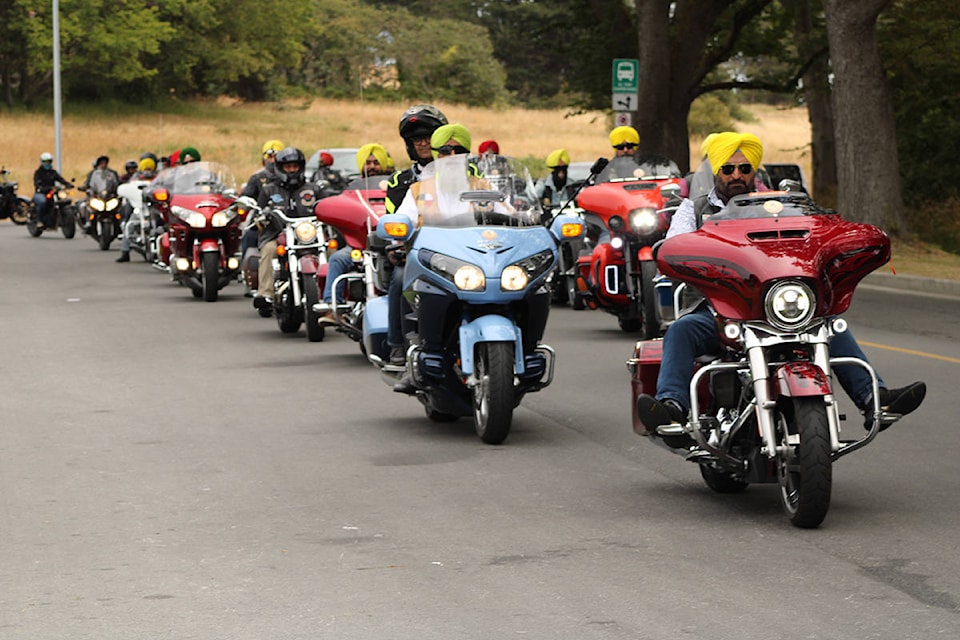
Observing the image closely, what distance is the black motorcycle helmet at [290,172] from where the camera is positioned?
17.9 meters

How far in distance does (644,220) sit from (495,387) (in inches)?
256

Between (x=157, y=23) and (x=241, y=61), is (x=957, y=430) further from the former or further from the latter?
(x=241, y=61)

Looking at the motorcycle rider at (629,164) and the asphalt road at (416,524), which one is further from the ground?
the motorcycle rider at (629,164)

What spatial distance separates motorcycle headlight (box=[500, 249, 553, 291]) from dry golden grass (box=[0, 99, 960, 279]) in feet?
163

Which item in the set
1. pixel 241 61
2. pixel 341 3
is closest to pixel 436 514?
pixel 241 61

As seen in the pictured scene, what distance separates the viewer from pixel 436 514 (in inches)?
323

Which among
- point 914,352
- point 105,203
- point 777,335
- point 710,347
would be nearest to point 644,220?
point 914,352

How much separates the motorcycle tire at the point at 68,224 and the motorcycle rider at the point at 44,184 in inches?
18.7

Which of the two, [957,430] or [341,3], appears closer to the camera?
[957,430]

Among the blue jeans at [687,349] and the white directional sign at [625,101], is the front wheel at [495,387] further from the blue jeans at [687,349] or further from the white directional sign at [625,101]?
the white directional sign at [625,101]

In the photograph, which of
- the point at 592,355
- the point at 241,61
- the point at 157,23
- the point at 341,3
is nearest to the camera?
the point at 592,355

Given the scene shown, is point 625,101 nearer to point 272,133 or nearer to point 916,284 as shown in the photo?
point 916,284

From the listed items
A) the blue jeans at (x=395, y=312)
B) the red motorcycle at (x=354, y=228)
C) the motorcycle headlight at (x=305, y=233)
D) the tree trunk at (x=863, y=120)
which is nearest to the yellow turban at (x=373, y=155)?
the red motorcycle at (x=354, y=228)

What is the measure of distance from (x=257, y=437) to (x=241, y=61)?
261 feet
